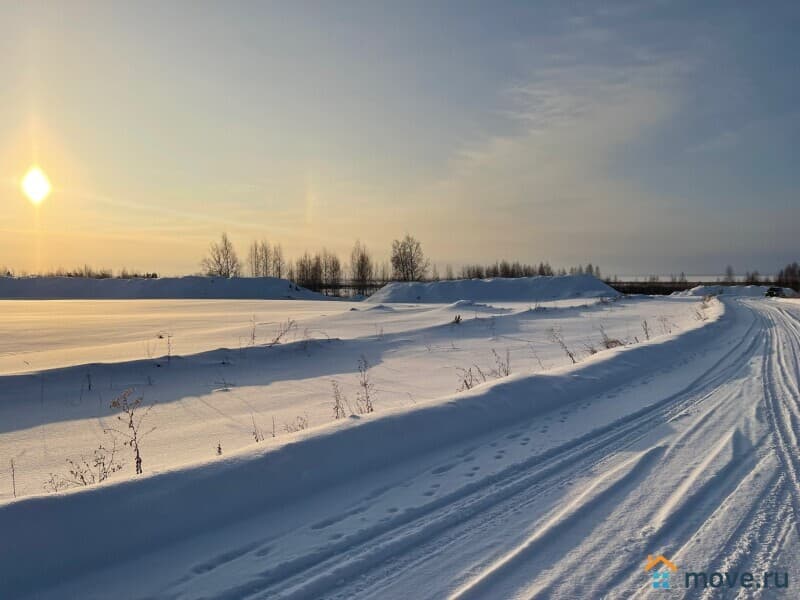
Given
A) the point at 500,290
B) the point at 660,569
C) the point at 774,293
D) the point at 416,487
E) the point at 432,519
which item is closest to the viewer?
the point at 660,569

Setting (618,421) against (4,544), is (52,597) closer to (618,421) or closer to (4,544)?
(4,544)

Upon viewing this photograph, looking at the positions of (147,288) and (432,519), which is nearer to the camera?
(432,519)

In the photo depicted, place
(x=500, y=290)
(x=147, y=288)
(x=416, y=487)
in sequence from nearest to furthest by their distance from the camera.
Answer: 1. (x=416, y=487)
2. (x=500, y=290)
3. (x=147, y=288)

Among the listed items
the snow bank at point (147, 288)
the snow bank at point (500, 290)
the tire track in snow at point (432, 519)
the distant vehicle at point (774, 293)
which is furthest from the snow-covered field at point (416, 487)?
the distant vehicle at point (774, 293)

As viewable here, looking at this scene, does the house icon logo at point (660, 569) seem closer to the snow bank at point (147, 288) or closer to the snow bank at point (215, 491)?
the snow bank at point (215, 491)

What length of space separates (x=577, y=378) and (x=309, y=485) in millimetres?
4563

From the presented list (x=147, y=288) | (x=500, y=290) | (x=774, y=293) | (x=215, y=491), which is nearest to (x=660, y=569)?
(x=215, y=491)

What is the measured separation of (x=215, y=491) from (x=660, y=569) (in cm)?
291

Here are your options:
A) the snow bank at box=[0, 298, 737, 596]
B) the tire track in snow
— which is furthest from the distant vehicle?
the snow bank at box=[0, 298, 737, 596]

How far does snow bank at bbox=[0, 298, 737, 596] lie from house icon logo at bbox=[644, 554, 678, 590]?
2146 millimetres

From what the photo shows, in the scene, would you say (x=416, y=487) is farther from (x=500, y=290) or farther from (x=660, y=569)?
(x=500, y=290)

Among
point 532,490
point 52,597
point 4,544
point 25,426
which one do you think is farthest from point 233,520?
point 25,426

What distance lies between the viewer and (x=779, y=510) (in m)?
3.27

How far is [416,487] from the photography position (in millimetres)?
3855
